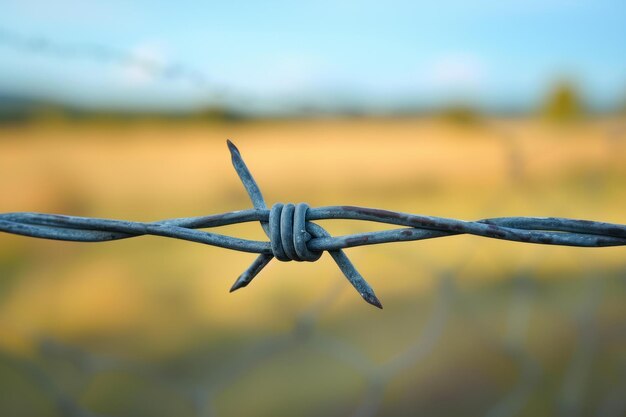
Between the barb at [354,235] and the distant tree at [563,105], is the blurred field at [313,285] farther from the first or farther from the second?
the barb at [354,235]

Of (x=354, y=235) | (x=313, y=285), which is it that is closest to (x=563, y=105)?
(x=313, y=285)

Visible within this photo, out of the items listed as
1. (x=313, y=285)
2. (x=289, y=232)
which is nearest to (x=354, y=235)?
(x=289, y=232)

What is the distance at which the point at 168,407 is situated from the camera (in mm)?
1247

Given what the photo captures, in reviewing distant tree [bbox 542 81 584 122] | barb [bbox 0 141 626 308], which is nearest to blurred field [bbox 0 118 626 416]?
distant tree [bbox 542 81 584 122]

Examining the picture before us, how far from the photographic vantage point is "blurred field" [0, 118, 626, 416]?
1.12 meters

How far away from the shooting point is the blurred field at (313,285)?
1121 millimetres

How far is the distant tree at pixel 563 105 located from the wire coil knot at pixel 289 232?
0.97 meters

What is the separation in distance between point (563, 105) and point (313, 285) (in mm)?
567

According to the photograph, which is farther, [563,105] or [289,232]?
[563,105]

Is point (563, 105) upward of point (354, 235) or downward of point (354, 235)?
upward

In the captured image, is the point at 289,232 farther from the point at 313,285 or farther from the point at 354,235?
the point at 313,285

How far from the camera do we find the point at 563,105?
1.21 metres

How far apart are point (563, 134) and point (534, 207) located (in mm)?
148

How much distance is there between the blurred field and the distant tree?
23mm
